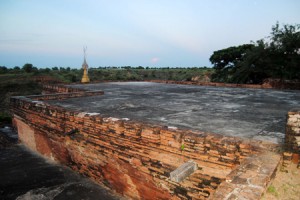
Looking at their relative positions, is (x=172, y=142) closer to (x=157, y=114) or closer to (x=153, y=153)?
(x=153, y=153)

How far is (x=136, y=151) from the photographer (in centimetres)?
428

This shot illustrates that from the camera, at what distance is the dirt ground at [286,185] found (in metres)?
2.48

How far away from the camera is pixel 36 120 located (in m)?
6.52

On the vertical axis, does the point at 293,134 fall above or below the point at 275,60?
below

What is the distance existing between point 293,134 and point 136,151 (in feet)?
8.29

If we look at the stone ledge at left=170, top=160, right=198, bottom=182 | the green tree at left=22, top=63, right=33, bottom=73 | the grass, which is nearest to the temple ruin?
the stone ledge at left=170, top=160, right=198, bottom=182

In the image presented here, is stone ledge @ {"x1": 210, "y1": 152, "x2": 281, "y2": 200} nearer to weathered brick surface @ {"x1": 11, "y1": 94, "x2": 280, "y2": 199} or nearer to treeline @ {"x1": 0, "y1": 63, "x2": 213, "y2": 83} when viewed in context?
weathered brick surface @ {"x1": 11, "y1": 94, "x2": 280, "y2": 199}

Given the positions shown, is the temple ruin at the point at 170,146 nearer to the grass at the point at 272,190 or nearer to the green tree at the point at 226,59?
the grass at the point at 272,190

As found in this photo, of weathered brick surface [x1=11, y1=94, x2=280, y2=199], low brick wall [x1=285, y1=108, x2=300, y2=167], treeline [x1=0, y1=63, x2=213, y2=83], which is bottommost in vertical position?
weathered brick surface [x1=11, y1=94, x2=280, y2=199]

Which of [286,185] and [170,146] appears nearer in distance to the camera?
[286,185]

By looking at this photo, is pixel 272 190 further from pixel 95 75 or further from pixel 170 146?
pixel 95 75

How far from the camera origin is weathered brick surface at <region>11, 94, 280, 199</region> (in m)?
3.38

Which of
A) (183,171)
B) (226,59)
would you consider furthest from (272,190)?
(226,59)

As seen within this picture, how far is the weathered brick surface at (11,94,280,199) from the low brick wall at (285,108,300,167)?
1.11ft
